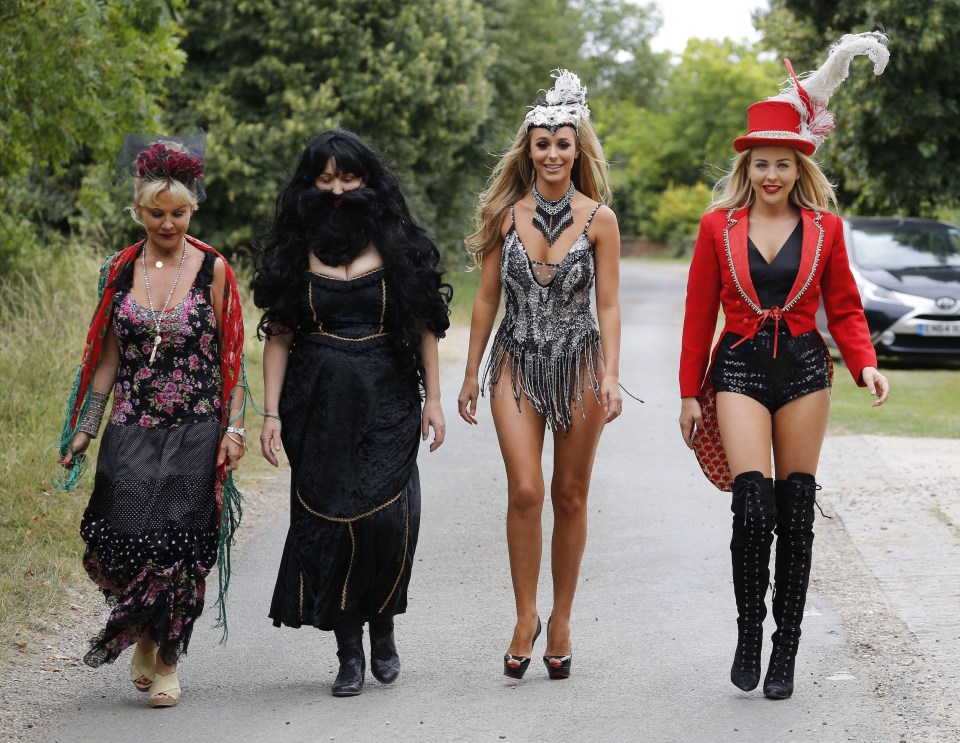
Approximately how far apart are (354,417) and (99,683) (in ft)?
4.67

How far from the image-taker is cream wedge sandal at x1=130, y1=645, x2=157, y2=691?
5121mm

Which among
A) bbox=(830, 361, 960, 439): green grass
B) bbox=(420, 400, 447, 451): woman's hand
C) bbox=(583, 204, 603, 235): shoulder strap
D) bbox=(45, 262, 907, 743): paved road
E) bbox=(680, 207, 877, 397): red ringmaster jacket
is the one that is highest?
bbox=(583, 204, 603, 235): shoulder strap

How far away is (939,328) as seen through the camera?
15.7m

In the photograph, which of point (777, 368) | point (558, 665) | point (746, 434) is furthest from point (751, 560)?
point (558, 665)

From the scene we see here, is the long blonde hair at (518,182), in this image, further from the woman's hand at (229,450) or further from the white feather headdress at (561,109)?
the woman's hand at (229,450)

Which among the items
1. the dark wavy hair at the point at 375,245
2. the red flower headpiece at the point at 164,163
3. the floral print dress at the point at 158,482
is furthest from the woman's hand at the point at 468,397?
the red flower headpiece at the point at 164,163

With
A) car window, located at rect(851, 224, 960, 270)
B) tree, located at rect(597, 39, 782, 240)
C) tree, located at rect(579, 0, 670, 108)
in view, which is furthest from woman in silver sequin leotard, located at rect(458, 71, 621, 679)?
tree, located at rect(579, 0, 670, 108)

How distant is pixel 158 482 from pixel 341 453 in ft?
2.12

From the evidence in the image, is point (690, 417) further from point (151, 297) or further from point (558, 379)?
point (151, 297)

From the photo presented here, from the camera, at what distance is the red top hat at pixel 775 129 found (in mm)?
5148

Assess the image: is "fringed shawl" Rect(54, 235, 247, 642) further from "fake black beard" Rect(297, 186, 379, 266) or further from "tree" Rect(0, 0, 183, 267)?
"tree" Rect(0, 0, 183, 267)

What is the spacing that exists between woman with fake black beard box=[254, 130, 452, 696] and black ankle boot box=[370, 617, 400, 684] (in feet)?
0.36

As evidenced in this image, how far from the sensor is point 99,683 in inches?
210

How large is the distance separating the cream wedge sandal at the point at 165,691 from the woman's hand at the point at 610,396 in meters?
1.84
